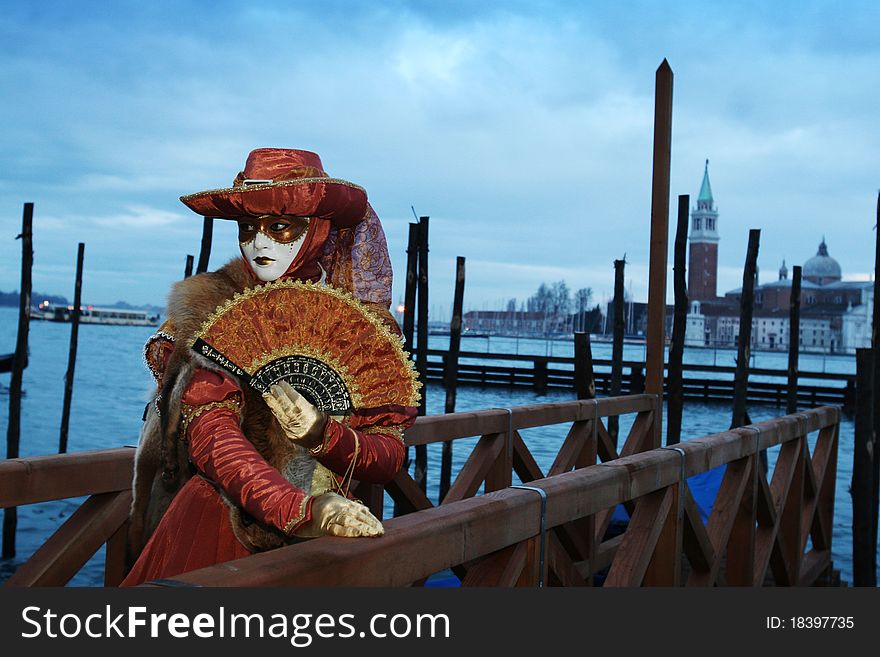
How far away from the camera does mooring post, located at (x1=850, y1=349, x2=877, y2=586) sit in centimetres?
678

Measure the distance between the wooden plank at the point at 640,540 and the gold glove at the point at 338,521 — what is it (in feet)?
3.52

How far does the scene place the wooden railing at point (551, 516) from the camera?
5.46 ft

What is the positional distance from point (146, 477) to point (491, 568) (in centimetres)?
77

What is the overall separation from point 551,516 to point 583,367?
804 cm

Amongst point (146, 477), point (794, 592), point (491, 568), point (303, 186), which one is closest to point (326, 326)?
point (303, 186)

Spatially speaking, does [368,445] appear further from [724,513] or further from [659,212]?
[659,212]

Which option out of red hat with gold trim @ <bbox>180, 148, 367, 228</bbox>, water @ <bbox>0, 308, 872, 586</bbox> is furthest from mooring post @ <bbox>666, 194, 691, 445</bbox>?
red hat with gold trim @ <bbox>180, 148, 367, 228</bbox>

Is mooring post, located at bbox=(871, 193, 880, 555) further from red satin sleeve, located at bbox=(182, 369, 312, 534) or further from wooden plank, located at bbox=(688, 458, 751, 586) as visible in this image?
red satin sleeve, located at bbox=(182, 369, 312, 534)

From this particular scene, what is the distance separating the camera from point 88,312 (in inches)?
3679

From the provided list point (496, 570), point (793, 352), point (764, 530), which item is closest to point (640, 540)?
point (496, 570)

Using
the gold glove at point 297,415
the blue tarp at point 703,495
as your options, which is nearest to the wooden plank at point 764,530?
the blue tarp at point 703,495

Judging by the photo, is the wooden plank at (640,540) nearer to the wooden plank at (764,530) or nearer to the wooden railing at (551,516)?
the wooden railing at (551,516)

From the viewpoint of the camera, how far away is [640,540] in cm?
268

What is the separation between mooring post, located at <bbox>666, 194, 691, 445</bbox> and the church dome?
3952 inches
